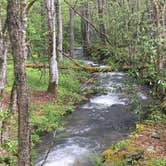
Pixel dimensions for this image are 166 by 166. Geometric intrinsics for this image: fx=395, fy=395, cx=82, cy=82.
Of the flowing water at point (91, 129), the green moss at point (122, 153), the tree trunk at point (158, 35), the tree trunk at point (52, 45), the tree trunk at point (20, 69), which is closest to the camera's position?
the tree trunk at point (20, 69)

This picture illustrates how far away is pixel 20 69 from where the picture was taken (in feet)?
17.7

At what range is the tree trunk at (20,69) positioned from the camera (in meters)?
5.23

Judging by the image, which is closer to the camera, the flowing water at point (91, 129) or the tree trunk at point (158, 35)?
the flowing water at point (91, 129)

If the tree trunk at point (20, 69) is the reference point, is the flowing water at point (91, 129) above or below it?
below

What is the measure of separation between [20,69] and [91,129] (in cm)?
1019

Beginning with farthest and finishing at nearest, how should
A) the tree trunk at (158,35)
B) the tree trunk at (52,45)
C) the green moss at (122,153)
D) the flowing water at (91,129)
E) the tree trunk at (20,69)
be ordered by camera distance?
1. the tree trunk at (52,45)
2. the tree trunk at (158,35)
3. the flowing water at (91,129)
4. the green moss at (122,153)
5. the tree trunk at (20,69)

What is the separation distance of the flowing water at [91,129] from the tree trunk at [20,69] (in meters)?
6.10

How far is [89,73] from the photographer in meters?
26.1

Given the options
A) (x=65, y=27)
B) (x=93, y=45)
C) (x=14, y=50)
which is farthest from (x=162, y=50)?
(x=65, y=27)

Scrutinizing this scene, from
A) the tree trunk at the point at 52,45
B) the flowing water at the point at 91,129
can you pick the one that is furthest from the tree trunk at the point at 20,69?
the tree trunk at the point at 52,45

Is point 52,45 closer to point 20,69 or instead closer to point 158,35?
point 158,35

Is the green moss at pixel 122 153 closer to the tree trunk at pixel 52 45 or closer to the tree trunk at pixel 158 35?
the tree trunk at pixel 158 35

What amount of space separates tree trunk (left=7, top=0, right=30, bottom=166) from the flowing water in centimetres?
610

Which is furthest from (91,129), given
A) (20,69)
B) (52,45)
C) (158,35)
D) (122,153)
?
(20,69)
